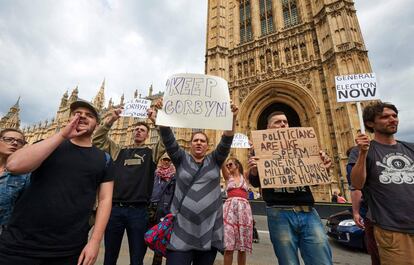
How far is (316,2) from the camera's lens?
1812cm

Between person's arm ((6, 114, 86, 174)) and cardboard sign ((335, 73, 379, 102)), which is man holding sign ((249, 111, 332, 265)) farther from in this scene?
person's arm ((6, 114, 86, 174))

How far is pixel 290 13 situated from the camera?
1995cm

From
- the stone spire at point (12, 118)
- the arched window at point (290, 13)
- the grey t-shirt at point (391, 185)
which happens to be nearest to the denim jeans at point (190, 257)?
the grey t-shirt at point (391, 185)

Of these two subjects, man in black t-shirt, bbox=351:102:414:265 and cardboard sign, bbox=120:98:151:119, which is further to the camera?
cardboard sign, bbox=120:98:151:119

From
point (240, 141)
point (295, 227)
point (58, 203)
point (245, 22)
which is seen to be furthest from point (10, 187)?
point (245, 22)

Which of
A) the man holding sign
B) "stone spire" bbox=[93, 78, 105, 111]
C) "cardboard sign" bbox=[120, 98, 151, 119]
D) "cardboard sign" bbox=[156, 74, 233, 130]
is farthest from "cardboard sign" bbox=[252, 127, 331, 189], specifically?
"stone spire" bbox=[93, 78, 105, 111]

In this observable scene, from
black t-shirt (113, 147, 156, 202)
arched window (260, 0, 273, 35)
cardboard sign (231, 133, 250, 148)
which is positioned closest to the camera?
black t-shirt (113, 147, 156, 202)

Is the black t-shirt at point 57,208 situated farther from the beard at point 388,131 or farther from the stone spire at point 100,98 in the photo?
the stone spire at point 100,98

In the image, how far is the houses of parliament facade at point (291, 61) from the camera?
1417 centimetres

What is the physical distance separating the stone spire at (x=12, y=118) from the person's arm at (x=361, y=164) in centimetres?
7248

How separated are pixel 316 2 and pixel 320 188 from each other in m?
16.3

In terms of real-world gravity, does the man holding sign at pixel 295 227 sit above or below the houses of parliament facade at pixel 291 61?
below

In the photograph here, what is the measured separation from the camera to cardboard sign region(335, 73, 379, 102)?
2.87 m

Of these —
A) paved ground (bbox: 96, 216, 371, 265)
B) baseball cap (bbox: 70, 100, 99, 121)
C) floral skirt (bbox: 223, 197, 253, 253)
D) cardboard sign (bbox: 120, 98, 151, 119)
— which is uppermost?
cardboard sign (bbox: 120, 98, 151, 119)
